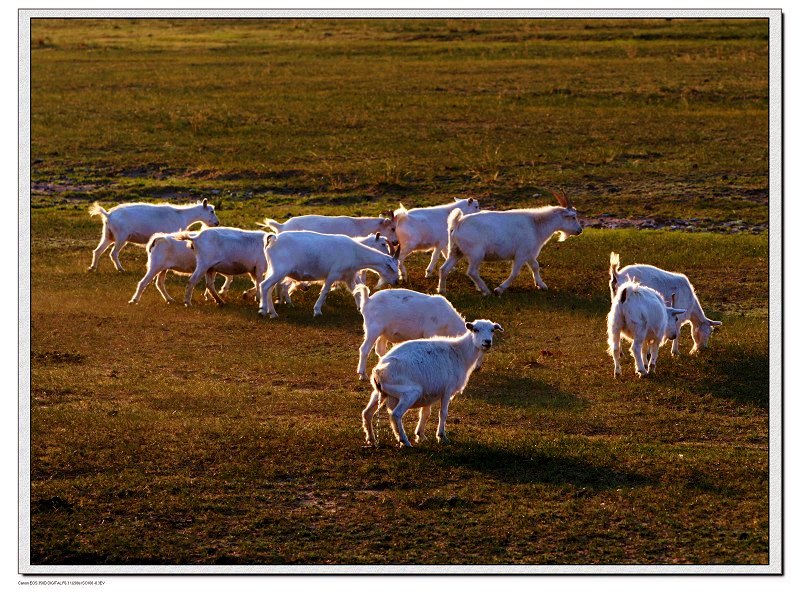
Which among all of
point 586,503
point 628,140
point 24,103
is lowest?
point 586,503

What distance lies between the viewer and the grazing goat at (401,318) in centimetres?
1527

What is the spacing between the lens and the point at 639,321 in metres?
15.0

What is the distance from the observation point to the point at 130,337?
17516mm

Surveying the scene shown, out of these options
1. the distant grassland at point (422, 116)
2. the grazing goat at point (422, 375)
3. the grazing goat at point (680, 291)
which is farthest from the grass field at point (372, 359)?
the grazing goat at point (422, 375)

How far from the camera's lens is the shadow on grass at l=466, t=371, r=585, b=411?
1445cm

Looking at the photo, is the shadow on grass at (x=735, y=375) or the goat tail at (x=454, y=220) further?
the goat tail at (x=454, y=220)

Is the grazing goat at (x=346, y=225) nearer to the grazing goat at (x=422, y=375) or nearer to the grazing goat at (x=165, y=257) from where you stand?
the grazing goat at (x=165, y=257)

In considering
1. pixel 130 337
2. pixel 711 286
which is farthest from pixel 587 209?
pixel 130 337

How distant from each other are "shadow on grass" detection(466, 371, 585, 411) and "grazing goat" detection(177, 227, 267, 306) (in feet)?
17.4

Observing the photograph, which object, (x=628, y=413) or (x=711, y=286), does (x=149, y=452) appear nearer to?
(x=628, y=413)

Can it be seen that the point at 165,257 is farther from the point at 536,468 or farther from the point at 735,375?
the point at 536,468

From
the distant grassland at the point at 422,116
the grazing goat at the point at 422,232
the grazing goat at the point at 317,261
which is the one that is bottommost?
the grazing goat at the point at 317,261

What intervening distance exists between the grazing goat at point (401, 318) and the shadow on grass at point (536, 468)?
301cm

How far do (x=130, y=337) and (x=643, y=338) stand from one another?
7425mm
